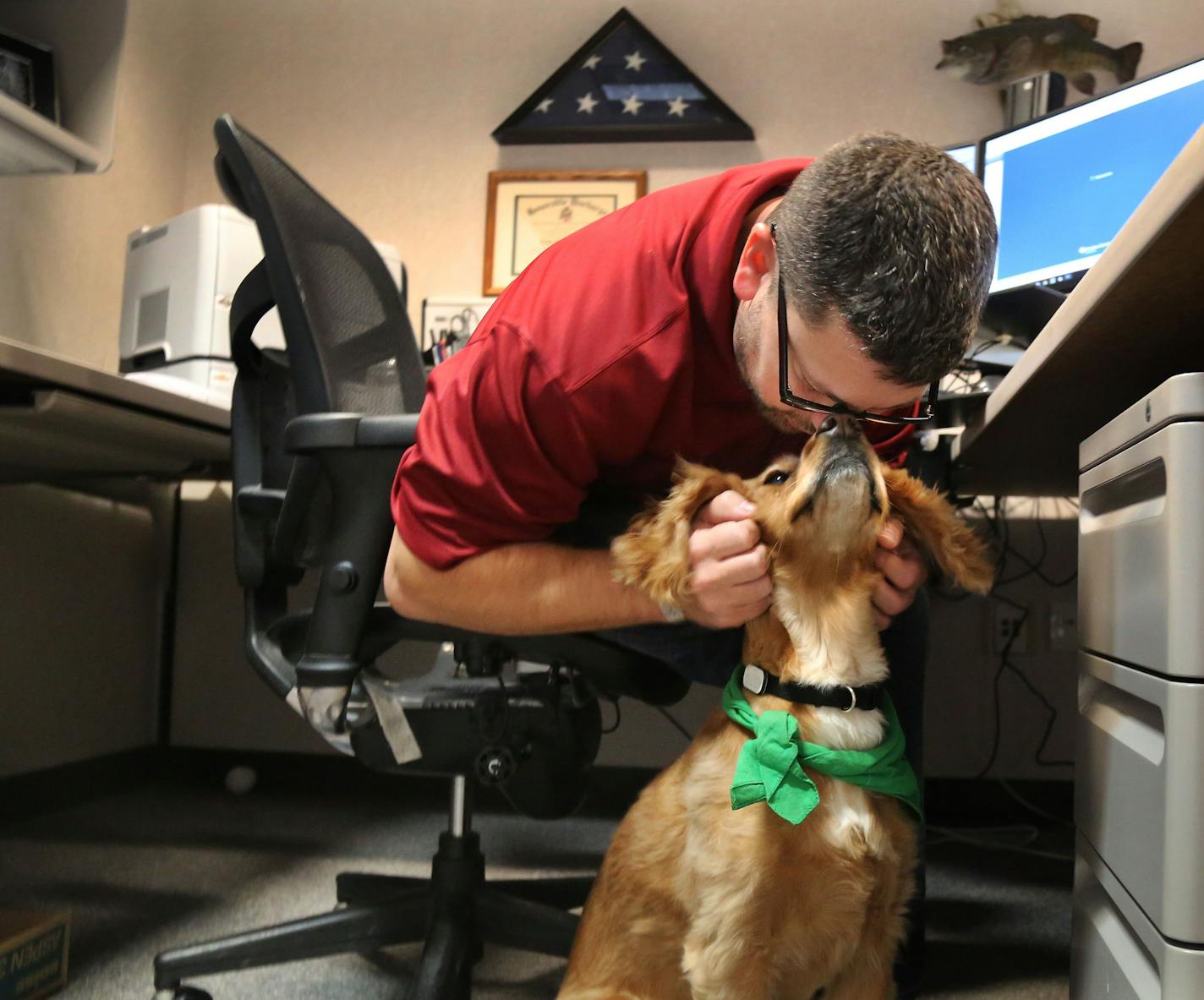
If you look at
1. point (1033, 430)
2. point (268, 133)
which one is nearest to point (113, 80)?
point (268, 133)

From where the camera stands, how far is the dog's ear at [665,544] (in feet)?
3.00

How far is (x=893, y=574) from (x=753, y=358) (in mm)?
275

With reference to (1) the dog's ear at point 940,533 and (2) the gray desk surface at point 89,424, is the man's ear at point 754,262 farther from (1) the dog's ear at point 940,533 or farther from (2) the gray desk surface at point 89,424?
(2) the gray desk surface at point 89,424

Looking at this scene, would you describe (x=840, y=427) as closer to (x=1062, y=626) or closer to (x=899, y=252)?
(x=899, y=252)

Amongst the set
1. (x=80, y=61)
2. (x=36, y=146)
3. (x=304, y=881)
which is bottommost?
(x=304, y=881)

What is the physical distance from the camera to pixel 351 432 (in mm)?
1007

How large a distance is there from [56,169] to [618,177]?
4.45ft

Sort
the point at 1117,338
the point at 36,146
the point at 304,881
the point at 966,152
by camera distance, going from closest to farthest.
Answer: the point at 1117,338
the point at 36,146
the point at 304,881
the point at 966,152

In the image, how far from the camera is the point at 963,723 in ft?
7.53

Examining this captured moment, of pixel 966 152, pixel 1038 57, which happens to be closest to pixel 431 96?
pixel 966 152

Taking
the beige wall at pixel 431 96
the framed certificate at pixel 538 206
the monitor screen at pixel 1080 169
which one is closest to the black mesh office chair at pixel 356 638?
the monitor screen at pixel 1080 169

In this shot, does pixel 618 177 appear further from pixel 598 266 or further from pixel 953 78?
pixel 598 266

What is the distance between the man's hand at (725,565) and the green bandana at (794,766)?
11 centimetres

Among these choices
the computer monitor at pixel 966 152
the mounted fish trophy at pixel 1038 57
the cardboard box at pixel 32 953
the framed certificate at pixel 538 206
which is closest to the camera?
the cardboard box at pixel 32 953
